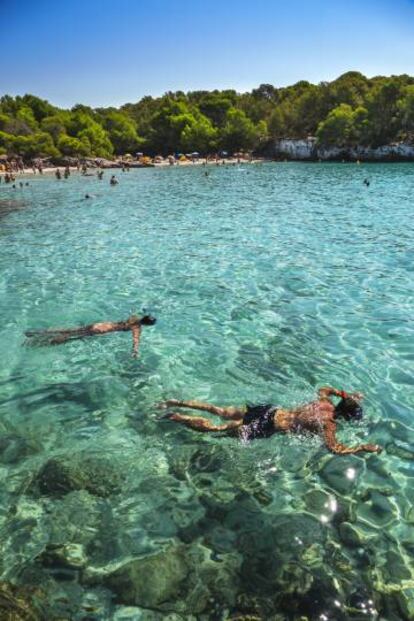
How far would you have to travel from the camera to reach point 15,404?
7816 mm

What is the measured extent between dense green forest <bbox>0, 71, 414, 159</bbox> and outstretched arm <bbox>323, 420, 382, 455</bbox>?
91058 mm

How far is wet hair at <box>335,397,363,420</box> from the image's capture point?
22.3ft

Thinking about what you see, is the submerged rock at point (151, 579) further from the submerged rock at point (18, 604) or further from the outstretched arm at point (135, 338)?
the outstretched arm at point (135, 338)

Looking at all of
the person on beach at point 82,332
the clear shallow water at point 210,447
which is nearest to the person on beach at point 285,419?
the clear shallow water at point 210,447

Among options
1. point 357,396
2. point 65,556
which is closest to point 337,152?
point 357,396

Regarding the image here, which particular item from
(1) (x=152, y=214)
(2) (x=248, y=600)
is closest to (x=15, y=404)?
(2) (x=248, y=600)

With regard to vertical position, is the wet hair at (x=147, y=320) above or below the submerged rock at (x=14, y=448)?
above

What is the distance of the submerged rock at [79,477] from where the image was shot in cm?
570

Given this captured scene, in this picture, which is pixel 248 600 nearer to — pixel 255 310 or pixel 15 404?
pixel 15 404

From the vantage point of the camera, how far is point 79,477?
231 inches

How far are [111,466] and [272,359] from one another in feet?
12.8

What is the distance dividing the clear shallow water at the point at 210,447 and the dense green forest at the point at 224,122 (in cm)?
8384

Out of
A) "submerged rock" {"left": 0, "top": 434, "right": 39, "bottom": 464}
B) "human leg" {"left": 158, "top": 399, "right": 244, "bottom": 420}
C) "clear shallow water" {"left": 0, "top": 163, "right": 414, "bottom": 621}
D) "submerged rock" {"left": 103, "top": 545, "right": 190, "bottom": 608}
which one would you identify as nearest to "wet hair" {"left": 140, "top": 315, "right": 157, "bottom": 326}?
"clear shallow water" {"left": 0, "top": 163, "right": 414, "bottom": 621}

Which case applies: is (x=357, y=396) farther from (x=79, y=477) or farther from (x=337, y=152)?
(x=337, y=152)
